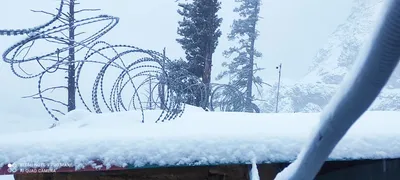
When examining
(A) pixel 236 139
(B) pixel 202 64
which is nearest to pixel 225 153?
(A) pixel 236 139

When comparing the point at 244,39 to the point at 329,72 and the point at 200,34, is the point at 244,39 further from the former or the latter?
the point at 329,72

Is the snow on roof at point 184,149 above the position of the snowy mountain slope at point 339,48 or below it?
below

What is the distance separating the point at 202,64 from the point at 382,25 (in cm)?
1780

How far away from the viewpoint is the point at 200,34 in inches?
730

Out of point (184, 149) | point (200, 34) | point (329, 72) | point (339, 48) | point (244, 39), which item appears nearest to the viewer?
point (184, 149)

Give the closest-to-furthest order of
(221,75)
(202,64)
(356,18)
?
(202,64)
(221,75)
(356,18)

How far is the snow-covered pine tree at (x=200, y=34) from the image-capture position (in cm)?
1844

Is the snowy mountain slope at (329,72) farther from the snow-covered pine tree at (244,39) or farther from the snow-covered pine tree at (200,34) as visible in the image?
the snow-covered pine tree at (200,34)

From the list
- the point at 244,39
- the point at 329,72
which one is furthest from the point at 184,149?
the point at 329,72

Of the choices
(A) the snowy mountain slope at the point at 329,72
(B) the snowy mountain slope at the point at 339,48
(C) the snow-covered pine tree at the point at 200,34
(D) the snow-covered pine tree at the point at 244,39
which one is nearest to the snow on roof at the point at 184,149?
(C) the snow-covered pine tree at the point at 200,34

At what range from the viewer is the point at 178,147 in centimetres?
261

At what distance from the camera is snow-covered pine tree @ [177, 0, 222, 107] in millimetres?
18438

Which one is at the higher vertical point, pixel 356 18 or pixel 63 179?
pixel 356 18

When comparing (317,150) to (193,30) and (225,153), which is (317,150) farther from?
(193,30)
